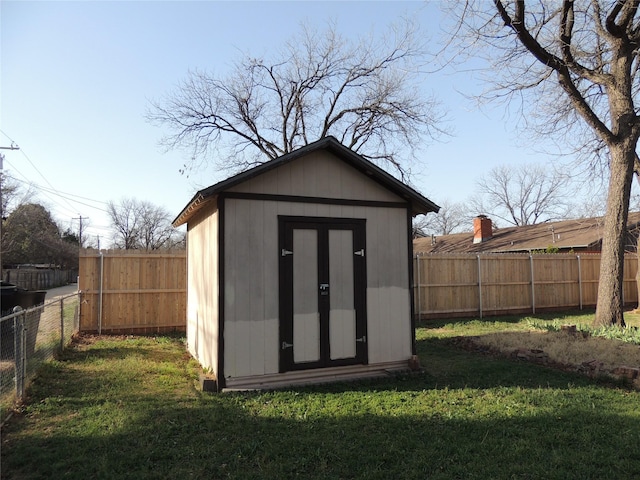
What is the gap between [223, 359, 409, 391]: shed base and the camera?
229 inches

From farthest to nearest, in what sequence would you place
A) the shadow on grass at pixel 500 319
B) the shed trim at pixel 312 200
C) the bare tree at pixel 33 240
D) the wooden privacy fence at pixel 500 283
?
the bare tree at pixel 33 240 < the wooden privacy fence at pixel 500 283 < the shadow on grass at pixel 500 319 < the shed trim at pixel 312 200

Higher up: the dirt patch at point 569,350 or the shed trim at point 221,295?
the shed trim at point 221,295

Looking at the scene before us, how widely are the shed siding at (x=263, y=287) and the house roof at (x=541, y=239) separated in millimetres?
17672

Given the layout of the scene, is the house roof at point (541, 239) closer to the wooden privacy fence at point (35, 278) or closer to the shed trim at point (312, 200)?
the shed trim at point (312, 200)

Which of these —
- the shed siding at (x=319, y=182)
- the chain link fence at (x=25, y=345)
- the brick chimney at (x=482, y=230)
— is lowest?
the chain link fence at (x=25, y=345)

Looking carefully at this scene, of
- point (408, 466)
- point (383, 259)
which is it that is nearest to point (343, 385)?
point (383, 259)

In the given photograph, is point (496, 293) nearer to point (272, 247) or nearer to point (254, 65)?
point (272, 247)

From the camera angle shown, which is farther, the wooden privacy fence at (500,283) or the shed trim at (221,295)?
the wooden privacy fence at (500,283)

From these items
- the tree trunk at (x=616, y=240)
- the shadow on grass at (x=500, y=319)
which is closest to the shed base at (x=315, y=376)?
the shadow on grass at (x=500, y=319)

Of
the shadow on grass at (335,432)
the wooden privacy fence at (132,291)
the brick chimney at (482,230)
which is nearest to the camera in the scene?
the shadow on grass at (335,432)

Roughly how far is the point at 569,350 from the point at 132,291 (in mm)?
9461

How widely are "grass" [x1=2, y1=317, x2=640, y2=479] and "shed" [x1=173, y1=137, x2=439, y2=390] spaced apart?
1.41 ft

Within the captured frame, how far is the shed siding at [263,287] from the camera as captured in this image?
5.86 m

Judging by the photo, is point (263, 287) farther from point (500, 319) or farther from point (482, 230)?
point (482, 230)
